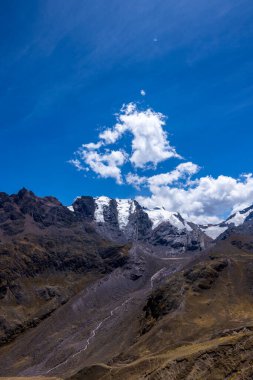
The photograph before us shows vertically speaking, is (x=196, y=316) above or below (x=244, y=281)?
below

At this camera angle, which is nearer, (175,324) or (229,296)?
(175,324)

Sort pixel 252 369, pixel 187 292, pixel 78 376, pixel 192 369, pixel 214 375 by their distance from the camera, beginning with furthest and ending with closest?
pixel 187 292, pixel 78 376, pixel 192 369, pixel 214 375, pixel 252 369

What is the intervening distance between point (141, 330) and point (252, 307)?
44.5 meters

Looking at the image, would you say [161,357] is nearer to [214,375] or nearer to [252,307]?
[214,375]

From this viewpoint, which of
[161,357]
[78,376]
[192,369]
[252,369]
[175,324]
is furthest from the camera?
[175,324]

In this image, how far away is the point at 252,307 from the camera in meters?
177

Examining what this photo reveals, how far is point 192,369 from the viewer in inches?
2933

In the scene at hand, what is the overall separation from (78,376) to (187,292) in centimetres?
9677

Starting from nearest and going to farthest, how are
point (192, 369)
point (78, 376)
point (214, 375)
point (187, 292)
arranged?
point (214, 375), point (192, 369), point (78, 376), point (187, 292)

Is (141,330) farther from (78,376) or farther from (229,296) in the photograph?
(78,376)

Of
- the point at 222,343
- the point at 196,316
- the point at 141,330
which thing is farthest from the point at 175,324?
the point at 222,343

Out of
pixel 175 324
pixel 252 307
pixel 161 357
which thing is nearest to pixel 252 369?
pixel 161 357

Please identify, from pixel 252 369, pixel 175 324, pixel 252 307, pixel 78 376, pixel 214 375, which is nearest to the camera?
pixel 252 369

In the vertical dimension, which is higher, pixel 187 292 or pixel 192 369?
pixel 187 292
